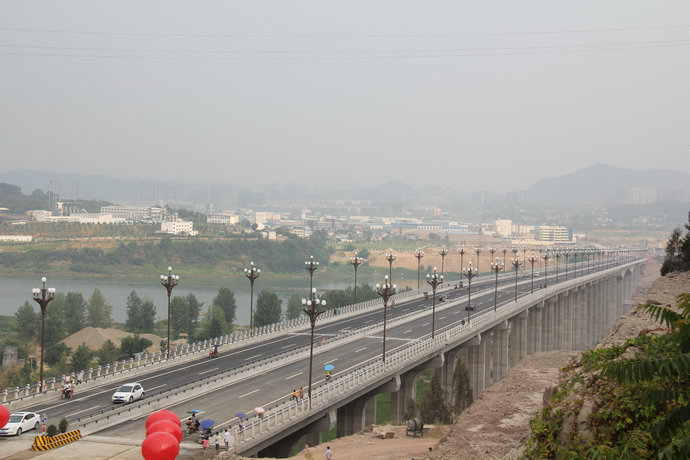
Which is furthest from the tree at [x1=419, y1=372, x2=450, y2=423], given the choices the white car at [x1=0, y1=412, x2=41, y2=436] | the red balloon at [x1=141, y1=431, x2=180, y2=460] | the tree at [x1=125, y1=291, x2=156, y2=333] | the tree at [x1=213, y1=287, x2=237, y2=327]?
the tree at [x1=125, y1=291, x2=156, y2=333]

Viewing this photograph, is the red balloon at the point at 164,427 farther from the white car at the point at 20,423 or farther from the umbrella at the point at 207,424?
the white car at the point at 20,423

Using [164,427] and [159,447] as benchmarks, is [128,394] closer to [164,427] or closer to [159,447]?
[164,427]

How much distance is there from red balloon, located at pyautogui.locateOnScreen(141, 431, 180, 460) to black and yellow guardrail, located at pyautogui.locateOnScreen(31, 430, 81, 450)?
523 cm

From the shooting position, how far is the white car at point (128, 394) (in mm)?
25656

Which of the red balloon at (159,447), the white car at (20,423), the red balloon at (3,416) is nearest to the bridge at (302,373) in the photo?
the white car at (20,423)

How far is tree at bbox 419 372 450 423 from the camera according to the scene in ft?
134

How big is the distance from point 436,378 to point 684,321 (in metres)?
33.9

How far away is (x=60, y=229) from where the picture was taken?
185 m

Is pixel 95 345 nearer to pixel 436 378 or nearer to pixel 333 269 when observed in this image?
pixel 436 378

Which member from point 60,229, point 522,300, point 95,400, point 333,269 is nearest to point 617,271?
point 522,300

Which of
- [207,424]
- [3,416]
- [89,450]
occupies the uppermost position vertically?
[3,416]

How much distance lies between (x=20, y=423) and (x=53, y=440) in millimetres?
2128

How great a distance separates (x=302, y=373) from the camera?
104 feet

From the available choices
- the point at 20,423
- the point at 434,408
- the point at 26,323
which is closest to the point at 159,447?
the point at 20,423
